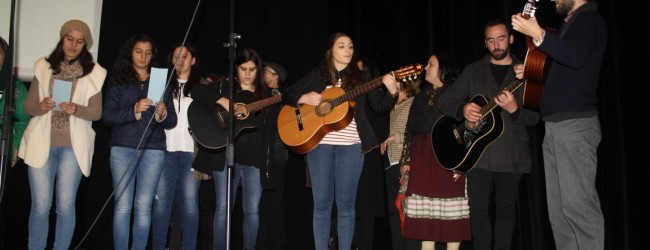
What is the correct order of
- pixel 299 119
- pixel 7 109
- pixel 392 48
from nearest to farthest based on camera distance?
pixel 7 109, pixel 299 119, pixel 392 48

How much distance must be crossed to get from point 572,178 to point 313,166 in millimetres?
1584

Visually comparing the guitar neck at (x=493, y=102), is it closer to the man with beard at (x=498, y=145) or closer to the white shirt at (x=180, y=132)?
the man with beard at (x=498, y=145)

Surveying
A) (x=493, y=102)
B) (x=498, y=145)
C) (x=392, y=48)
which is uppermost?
(x=392, y=48)

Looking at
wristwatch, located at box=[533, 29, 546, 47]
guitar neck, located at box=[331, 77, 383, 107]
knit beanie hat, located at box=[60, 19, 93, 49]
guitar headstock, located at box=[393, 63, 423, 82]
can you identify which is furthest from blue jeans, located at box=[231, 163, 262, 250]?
wristwatch, located at box=[533, 29, 546, 47]

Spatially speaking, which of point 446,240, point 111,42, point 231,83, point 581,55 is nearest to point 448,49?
point 446,240

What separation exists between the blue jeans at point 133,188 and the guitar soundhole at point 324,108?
3.63ft

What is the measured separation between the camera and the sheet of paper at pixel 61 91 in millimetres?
3773

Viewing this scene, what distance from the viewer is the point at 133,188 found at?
4.01 metres

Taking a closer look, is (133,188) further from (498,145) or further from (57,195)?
(498,145)

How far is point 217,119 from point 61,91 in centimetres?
110

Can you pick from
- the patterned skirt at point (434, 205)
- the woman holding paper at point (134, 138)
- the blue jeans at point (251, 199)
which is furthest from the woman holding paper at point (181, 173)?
the patterned skirt at point (434, 205)

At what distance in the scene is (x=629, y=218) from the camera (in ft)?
12.0

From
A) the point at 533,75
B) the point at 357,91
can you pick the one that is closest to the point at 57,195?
the point at 357,91

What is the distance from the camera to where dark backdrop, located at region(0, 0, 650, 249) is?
3.66 meters
